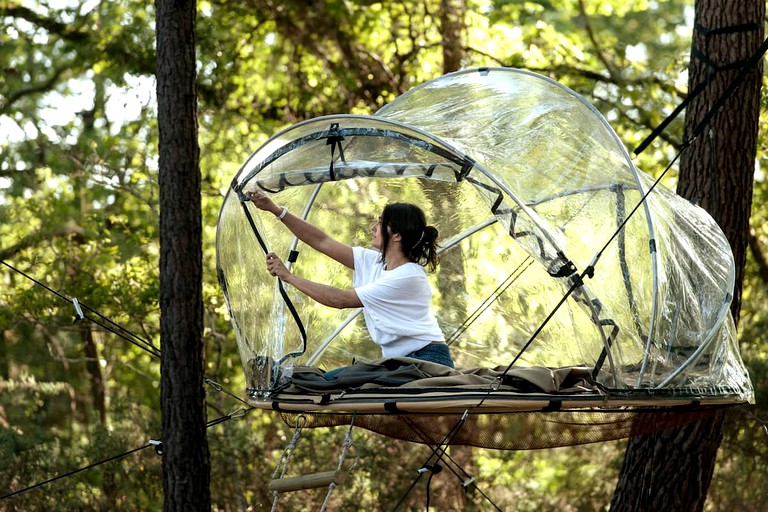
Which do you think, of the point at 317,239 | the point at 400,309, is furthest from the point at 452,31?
the point at 400,309

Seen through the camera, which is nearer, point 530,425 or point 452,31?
point 530,425

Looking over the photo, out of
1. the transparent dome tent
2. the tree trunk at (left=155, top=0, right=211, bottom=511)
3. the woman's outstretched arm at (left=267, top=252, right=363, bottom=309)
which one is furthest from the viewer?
the tree trunk at (left=155, top=0, right=211, bottom=511)

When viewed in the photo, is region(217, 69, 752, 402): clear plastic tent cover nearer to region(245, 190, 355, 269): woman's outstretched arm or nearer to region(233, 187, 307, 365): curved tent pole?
region(233, 187, 307, 365): curved tent pole

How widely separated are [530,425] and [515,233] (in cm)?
73

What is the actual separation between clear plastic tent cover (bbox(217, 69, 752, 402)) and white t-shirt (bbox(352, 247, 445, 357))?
405 millimetres

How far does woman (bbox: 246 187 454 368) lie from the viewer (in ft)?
12.7

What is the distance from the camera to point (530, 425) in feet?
12.0

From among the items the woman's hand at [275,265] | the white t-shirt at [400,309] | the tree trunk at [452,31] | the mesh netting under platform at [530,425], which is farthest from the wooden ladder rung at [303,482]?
the tree trunk at [452,31]

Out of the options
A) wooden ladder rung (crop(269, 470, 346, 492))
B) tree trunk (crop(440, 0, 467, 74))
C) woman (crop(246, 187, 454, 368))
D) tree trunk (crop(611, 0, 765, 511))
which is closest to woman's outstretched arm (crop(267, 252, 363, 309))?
woman (crop(246, 187, 454, 368))

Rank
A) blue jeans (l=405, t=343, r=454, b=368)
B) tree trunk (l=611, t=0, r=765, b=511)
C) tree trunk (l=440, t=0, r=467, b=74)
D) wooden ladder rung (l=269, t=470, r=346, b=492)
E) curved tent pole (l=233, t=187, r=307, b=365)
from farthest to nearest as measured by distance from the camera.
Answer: tree trunk (l=440, t=0, r=467, b=74), tree trunk (l=611, t=0, r=765, b=511), curved tent pole (l=233, t=187, r=307, b=365), blue jeans (l=405, t=343, r=454, b=368), wooden ladder rung (l=269, t=470, r=346, b=492)

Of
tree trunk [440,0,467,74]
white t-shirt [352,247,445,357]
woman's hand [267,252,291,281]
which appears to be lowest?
white t-shirt [352,247,445,357]

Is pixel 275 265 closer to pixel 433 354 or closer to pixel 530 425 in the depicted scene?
pixel 433 354

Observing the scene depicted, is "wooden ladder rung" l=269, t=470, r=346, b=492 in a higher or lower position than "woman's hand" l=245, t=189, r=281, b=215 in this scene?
lower

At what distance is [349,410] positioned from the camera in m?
3.44
